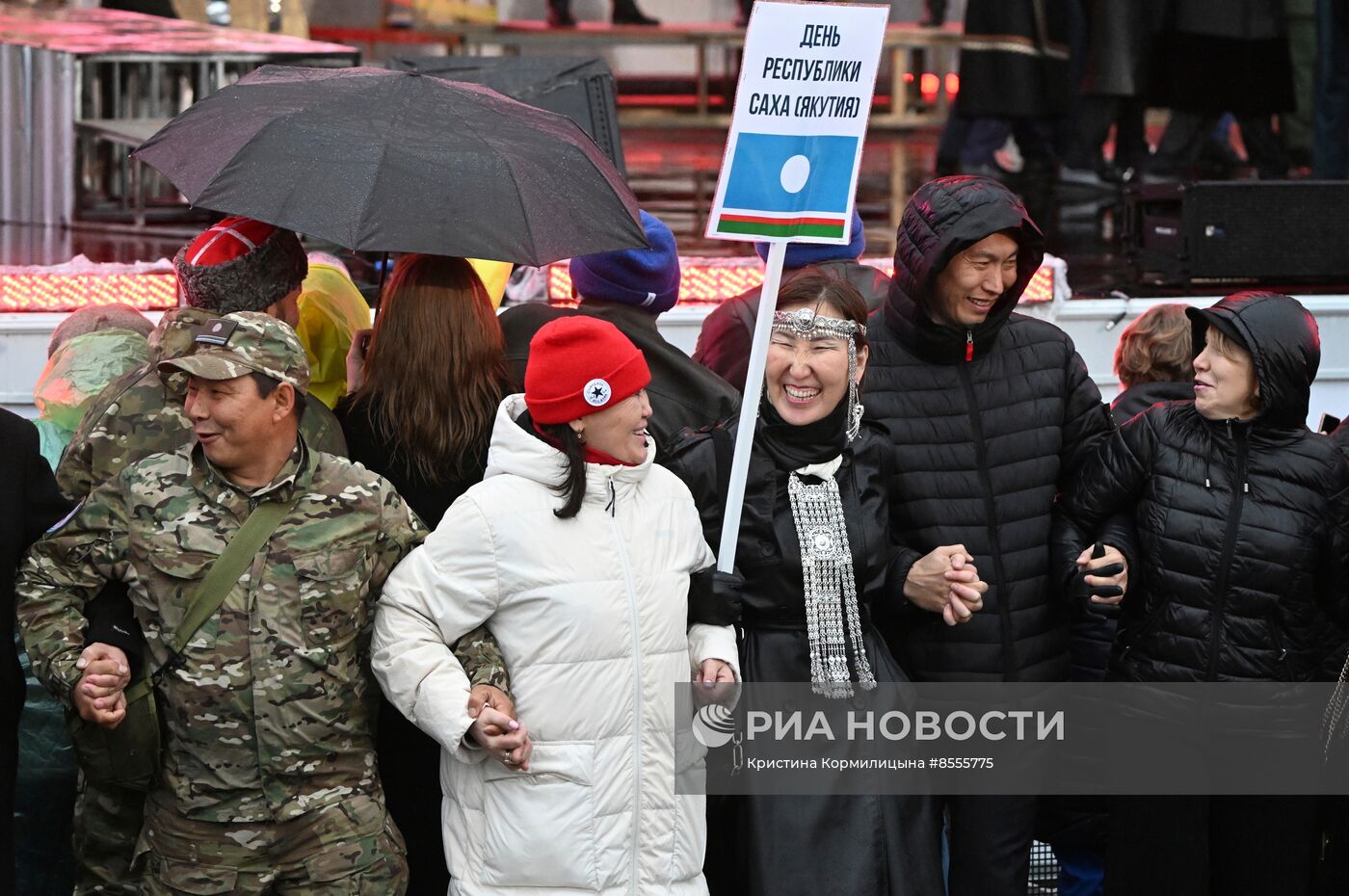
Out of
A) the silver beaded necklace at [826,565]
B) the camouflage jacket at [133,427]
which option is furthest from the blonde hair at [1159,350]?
the camouflage jacket at [133,427]

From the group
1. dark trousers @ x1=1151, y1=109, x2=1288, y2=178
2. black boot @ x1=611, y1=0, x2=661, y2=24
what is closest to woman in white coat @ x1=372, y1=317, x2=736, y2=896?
dark trousers @ x1=1151, y1=109, x2=1288, y2=178

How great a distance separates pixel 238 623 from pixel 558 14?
12932 mm

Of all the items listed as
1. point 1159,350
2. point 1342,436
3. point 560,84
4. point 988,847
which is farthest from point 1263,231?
point 988,847

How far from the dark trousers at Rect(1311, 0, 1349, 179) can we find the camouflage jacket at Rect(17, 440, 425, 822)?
7149 mm

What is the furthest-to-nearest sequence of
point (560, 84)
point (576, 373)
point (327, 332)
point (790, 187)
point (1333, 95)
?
point (1333, 95) < point (560, 84) < point (327, 332) < point (790, 187) < point (576, 373)

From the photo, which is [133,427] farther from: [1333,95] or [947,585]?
[1333,95]

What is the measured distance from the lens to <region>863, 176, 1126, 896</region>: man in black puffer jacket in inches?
148

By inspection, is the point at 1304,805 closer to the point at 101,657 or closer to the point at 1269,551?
the point at 1269,551

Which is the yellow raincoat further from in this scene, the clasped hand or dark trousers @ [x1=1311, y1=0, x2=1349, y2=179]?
dark trousers @ [x1=1311, y1=0, x2=1349, y2=179]

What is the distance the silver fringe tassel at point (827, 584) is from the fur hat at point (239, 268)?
3.61 feet

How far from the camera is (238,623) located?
313cm

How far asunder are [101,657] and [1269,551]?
2.23 metres

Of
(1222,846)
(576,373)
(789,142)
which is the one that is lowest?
(1222,846)

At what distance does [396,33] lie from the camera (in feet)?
48.6
